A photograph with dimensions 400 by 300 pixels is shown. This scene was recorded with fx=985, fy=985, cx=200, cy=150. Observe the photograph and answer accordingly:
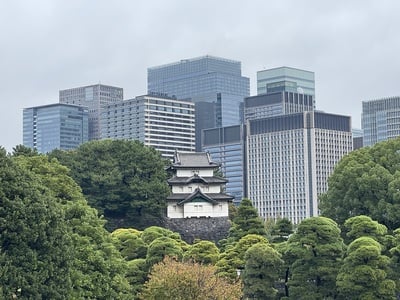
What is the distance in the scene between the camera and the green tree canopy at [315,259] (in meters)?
51.0

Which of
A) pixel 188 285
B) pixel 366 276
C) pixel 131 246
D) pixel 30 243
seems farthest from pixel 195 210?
pixel 30 243

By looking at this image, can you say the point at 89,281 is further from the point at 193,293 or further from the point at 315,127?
the point at 315,127

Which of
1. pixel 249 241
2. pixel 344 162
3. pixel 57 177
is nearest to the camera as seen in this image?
pixel 57 177

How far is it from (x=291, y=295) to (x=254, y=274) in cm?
223

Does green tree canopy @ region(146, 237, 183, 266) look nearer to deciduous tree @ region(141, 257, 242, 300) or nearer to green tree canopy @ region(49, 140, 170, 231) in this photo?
deciduous tree @ region(141, 257, 242, 300)

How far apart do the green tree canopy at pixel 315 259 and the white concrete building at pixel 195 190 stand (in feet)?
90.0

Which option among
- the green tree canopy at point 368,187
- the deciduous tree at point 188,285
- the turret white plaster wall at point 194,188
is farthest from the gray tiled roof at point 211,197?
the deciduous tree at point 188,285

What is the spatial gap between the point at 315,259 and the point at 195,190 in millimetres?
29367

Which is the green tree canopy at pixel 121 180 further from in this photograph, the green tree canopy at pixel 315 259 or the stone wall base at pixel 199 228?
the green tree canopy at pixel 315 259

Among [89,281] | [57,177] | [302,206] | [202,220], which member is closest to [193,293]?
[89,281]

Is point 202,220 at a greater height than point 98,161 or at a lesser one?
lesser

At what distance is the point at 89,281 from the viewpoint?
1577 inches

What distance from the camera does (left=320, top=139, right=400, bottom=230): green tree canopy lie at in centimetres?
6116

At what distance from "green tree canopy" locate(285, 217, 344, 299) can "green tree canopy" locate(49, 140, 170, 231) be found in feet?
83.6
